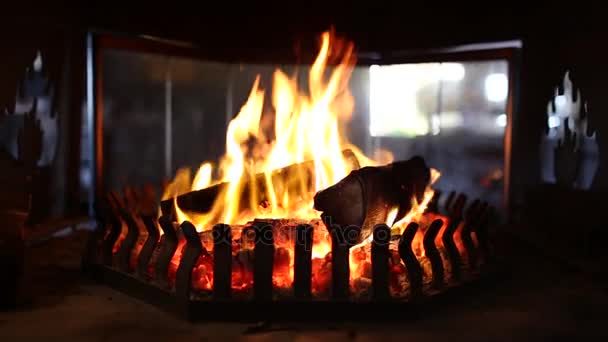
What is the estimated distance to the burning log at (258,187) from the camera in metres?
2.93

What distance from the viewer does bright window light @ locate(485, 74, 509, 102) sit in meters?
4.64

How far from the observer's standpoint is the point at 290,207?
3170 mm

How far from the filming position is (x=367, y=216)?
8.95ft

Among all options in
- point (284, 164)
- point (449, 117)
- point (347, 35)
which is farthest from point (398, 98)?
point (284, 164)

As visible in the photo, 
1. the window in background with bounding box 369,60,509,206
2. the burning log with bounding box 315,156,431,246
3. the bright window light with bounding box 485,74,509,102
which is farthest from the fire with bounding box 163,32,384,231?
the bright window light with bounding box 485,74,509,102

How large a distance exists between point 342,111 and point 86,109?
2.22 metres

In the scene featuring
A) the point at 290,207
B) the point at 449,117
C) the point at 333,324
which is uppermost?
the point at 449,117

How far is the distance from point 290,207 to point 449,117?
7.86ft

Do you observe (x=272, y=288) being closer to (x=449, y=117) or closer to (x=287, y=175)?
(x=287, y=175)

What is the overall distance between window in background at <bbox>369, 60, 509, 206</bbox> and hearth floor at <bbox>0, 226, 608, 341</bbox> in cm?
193

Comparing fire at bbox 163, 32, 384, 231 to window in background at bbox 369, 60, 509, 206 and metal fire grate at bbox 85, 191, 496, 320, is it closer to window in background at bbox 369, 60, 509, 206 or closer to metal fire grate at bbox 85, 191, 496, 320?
metal fire grate at bbox 85, 191, 496, 320

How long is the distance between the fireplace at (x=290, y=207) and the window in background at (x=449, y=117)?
0.06ft

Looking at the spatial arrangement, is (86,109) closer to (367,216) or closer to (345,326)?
(367,216)

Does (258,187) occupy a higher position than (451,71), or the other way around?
(451,71)
